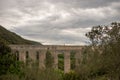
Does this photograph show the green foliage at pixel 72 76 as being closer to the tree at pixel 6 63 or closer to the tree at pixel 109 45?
the tree at pixel 6 63

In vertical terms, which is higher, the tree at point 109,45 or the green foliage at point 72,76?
the tree at point 109,45

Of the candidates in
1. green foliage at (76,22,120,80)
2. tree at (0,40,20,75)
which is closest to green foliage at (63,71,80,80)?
tree at (0,40,20,75)

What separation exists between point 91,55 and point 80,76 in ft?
42.3

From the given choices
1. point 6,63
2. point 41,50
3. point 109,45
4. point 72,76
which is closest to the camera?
point 109,45

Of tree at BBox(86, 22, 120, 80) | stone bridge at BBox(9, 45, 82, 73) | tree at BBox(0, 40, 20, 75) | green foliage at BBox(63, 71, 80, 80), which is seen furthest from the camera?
stone bridge at BBox(9, 45, 82, 73)

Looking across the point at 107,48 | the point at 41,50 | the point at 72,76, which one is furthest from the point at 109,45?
the point at 41,50

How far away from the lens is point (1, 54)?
39.6 m

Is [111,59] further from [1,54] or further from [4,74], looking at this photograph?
[1,54]

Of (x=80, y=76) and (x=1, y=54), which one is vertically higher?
(x=1, y=54)

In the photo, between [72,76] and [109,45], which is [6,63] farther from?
[109,45]

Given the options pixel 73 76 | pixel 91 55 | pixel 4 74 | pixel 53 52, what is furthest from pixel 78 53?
pixel 91 55

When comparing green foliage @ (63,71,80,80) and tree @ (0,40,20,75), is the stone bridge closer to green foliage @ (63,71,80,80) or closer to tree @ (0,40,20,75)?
green foliage @ (63,71,80,80)

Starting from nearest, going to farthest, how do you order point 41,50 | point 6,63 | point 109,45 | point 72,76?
point 109,45 < point 6,63 < point 72,76 < point 41,50

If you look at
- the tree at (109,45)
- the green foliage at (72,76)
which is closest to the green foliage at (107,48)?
the tree at (109,45)
